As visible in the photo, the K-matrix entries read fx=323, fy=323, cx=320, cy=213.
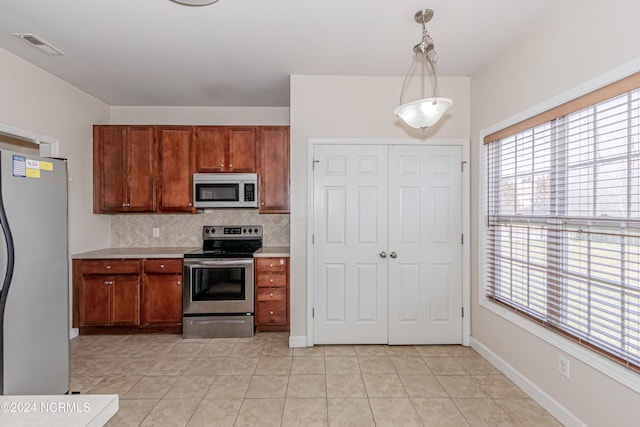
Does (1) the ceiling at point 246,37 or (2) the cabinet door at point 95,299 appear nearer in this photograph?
(1) the ceiling at point 246,37

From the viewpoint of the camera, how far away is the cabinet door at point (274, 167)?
3850mm

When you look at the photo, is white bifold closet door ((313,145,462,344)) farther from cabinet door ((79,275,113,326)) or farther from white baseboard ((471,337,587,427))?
cabinet door ((79,275,113,326))

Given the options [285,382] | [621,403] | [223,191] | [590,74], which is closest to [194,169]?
[223,191]

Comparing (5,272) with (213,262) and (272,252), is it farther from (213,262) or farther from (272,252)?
(272,252)

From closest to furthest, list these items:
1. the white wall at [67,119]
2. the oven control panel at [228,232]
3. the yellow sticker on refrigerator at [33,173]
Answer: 1. the yellow sticker on refrigerator at [33,173]
2. the white wall at [67,119]
3. the oven control panel at [228,232]

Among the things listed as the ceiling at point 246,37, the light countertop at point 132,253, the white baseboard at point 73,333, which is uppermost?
the ceiling at point 246,37

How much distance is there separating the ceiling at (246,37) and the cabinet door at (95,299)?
7.06ft

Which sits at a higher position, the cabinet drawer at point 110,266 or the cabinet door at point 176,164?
the cabinet door at point 176,164

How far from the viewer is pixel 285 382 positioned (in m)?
2.63

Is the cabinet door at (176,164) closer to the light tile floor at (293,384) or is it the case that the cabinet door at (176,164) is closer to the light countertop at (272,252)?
the light countertop at (272,252)

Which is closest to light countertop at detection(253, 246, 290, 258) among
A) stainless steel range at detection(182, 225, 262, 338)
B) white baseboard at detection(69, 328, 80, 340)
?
stainless steel range at detection(182, 225, 262, 338)

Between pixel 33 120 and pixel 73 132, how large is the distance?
526mm

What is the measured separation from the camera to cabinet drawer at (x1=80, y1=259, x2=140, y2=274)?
356 cm

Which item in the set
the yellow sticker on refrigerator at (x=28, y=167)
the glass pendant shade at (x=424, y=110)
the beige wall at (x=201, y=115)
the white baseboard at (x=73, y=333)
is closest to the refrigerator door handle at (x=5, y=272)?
the yellow sticker on refrigerator at (x=28, y=167)
